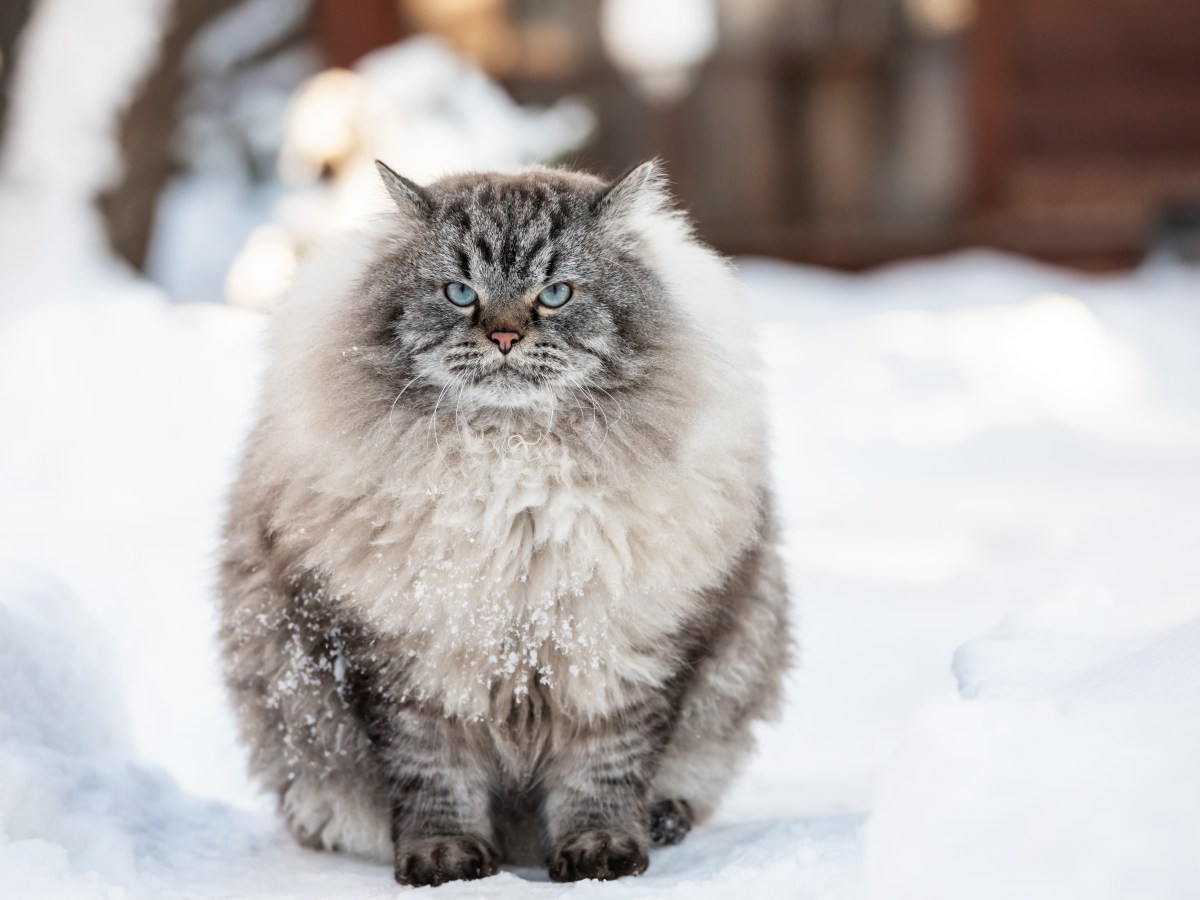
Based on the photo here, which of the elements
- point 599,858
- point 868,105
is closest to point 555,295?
point 599,858

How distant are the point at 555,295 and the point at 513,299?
0.08m

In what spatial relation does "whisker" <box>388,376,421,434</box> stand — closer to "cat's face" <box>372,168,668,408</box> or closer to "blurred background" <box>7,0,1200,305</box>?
"cat's face" <box>372,168,668,408</box>

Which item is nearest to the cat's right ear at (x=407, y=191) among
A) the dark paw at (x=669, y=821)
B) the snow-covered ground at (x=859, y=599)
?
the snow-covered ground at (x=859, y=599)

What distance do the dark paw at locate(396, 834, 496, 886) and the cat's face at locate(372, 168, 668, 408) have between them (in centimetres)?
75

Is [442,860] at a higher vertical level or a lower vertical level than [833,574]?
higher

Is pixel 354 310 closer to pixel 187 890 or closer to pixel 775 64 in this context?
pixel 187 890

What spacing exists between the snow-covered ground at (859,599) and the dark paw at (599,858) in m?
0.05

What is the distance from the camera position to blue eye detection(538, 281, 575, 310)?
238 centimetres

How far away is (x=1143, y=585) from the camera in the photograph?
4074 millimetres

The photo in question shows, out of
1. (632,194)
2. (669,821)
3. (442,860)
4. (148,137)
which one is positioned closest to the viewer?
(442,860)

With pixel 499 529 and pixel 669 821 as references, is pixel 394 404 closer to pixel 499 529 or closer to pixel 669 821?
pixel 499 529

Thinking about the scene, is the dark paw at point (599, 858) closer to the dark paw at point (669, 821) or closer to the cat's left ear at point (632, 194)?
the dark paw at point (669, 821)

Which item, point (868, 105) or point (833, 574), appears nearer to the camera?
point (833, 574)

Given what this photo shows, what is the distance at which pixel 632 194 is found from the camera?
8.18ft
